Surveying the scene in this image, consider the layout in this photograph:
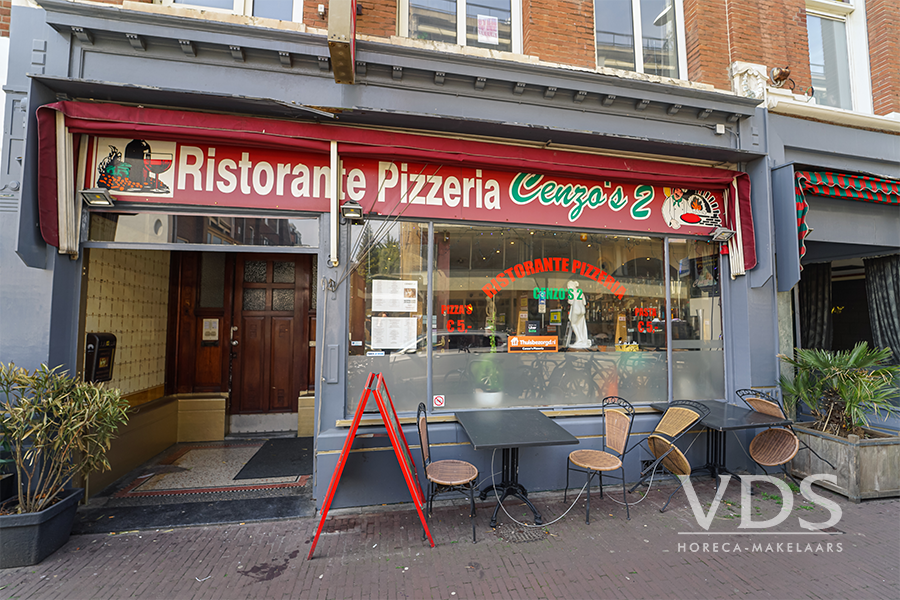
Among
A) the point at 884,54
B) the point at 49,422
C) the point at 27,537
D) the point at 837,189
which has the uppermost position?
the point at 884,54

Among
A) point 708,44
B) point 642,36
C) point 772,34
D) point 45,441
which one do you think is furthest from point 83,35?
point 772,34

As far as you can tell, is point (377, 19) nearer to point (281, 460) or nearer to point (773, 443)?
point (281, 460)

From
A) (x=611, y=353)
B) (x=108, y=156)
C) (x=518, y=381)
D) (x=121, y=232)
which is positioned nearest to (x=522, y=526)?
(x=518, y=381)

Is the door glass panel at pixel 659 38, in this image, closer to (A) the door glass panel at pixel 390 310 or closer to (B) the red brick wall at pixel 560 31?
(B) the red brick wall at pixel 560 31

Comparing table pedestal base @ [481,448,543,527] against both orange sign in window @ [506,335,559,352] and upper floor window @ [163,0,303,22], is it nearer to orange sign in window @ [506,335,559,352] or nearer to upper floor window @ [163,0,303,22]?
orange sign in window @ [506,335,559,352]

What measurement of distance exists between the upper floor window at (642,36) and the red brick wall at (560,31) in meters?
0.46

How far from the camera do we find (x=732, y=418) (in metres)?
4.96

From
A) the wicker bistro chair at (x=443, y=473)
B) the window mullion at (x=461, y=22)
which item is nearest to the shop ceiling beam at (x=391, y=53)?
the window mullion at (x=461, y=22)

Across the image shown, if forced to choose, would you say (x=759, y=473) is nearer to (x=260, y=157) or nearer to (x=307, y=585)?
(x=307, y=585)

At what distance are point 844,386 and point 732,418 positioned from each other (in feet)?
5.15

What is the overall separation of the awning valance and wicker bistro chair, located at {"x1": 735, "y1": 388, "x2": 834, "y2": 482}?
2468 mm

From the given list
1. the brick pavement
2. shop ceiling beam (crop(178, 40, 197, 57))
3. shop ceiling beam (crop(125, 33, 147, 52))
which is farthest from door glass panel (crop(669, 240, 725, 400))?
shop ceiling beam (crop(125, 33, 147, 52))

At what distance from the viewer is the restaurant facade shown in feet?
14.2

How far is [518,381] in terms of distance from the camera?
5.41 m
